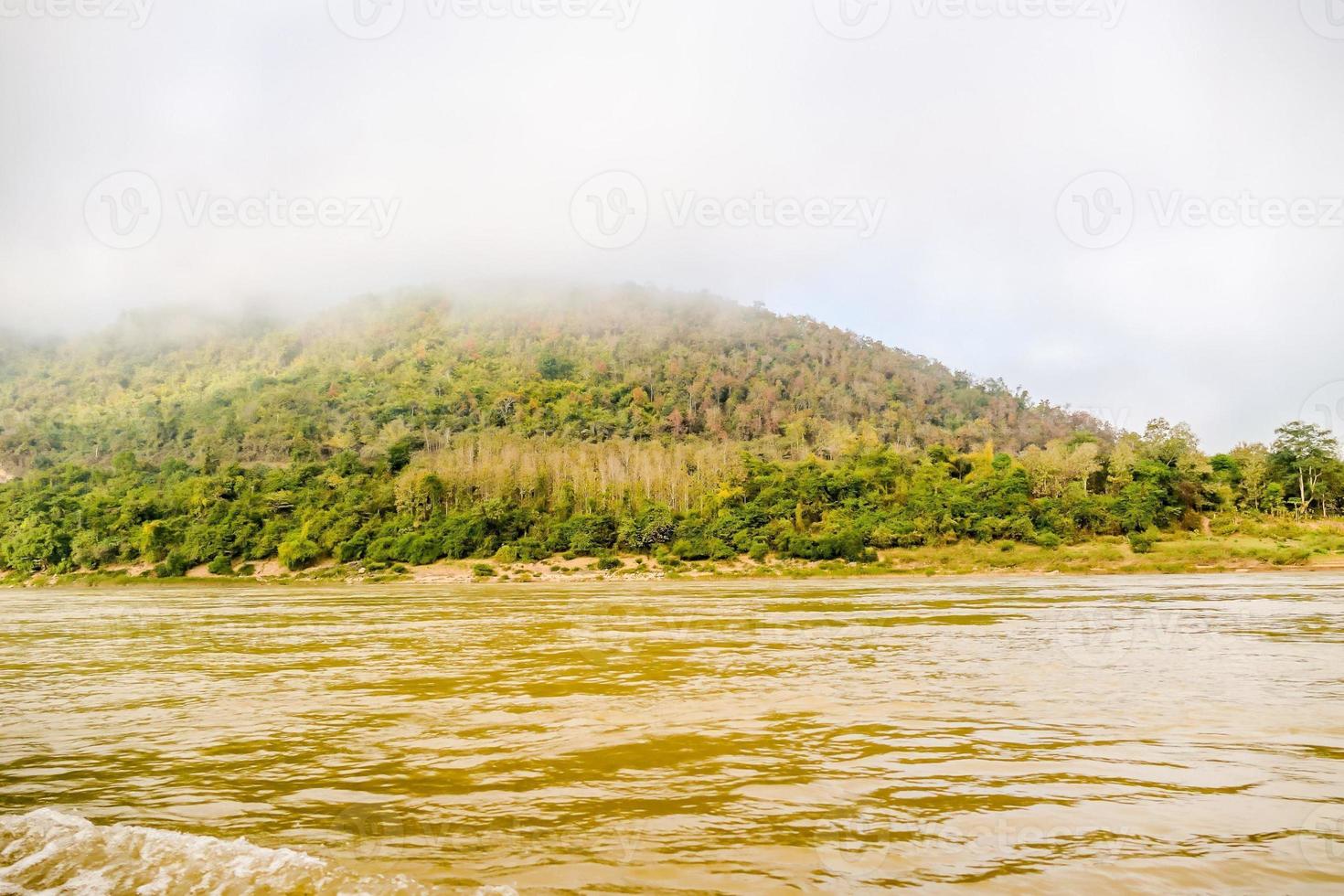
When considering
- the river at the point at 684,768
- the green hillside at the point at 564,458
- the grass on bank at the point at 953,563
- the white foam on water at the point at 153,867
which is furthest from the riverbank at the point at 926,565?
the white foam on water at the point at 153,867

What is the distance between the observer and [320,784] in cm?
718

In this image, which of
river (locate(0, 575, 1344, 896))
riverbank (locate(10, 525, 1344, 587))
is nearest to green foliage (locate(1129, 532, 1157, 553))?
riverbank (locate(10, 525, 1344, 587))

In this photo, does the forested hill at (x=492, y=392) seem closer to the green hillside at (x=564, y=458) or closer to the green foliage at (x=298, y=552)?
the green hillside at (x=564, y=458)

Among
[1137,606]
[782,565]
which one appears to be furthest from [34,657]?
[782,565]

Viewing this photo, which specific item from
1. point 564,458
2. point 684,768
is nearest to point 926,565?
point 564,458

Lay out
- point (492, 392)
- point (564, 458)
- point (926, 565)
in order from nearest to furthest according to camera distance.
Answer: point (926, 565), point (564, 458), point (492, 392)

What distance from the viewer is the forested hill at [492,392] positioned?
12125cm

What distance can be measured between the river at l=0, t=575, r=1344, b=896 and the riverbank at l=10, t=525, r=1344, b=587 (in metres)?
45.6

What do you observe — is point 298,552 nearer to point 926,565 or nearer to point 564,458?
point 564,458

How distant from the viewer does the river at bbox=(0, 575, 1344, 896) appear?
518 centimetres

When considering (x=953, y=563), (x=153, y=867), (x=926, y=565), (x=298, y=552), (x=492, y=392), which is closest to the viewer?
(x=153, y=867)

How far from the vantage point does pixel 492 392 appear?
13350cm

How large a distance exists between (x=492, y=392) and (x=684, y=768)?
13009 centimetres

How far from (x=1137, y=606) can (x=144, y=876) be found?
103ft
